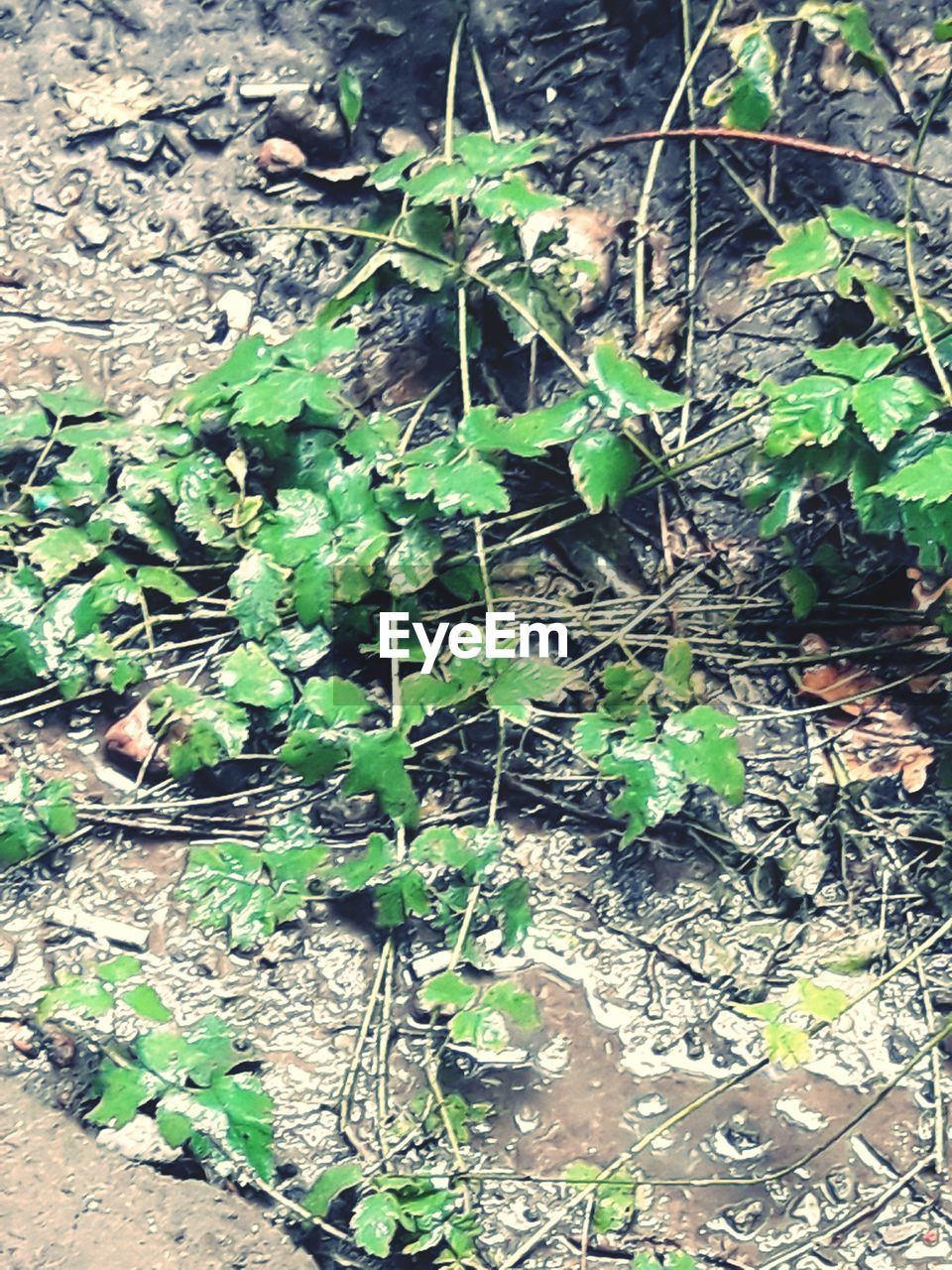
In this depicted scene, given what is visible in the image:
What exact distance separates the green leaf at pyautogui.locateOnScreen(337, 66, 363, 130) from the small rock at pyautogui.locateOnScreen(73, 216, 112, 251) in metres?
0.58

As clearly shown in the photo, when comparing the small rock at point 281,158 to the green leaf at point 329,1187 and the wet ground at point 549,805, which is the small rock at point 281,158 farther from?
the green leaf at point 329,1187

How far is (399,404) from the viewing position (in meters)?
2.34

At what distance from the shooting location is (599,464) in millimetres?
2010

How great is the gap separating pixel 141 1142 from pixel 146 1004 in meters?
0.23

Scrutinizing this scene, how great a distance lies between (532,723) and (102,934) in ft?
2.84

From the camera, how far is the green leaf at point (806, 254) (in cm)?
196

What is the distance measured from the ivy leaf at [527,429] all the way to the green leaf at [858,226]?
522 mm

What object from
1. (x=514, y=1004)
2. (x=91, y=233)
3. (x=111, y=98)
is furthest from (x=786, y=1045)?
(x=111, y=98)

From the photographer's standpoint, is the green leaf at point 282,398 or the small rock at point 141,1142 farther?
the green leaf at point 282,398

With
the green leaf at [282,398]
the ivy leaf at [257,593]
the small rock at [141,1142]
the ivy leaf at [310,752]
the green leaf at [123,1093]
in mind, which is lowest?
the small rock at [141,1142]

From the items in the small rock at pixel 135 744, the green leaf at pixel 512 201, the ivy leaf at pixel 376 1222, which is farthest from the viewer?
the small rock at pixel 135 744

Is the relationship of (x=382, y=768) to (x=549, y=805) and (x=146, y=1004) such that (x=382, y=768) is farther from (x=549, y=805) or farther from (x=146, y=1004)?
(x=146, y=1004)

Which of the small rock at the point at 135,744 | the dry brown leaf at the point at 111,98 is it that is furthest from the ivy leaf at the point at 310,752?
the dry brown leaf at the point at 111,98

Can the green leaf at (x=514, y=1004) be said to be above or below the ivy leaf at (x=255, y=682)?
below
